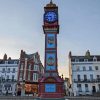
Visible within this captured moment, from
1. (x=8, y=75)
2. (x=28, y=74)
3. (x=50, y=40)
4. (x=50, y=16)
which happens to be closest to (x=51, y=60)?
(x=50, y=40)

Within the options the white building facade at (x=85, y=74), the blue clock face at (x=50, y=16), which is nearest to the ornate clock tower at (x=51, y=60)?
the blue clock face at (x=50, y=16)

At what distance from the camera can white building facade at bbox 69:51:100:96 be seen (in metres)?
67.2

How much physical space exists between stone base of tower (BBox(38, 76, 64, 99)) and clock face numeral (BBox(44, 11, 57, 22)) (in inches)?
572

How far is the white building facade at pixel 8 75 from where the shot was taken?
69.7 metres

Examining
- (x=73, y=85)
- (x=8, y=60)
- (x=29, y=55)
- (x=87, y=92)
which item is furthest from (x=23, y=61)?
(x=87, y=92)

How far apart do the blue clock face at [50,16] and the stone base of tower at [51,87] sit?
14.5m

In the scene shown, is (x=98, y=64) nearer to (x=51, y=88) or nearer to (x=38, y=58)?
(x=38, y=58)

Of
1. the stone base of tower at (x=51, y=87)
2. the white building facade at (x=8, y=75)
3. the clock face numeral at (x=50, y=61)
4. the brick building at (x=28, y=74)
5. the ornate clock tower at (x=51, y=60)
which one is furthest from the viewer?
the white building facade at (x=8, y=75)

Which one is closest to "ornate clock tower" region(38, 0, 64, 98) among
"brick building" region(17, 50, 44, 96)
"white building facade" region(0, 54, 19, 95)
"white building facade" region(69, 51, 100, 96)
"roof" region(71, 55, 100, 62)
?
"brick building" region(17, 50, 44, 96)

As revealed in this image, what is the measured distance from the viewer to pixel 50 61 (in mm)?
45812

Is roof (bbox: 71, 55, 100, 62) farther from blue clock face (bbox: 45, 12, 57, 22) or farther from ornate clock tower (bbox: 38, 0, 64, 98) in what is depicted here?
blue clock face (bbox: 45, 12, 57, 22)

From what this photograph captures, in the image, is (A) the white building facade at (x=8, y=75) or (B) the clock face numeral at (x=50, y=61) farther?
(A) the white building facade at (x=8, y=75)

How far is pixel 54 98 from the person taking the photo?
4238cm

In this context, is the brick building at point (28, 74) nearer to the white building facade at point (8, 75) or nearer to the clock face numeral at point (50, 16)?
the white building facade at point (8, 75)
